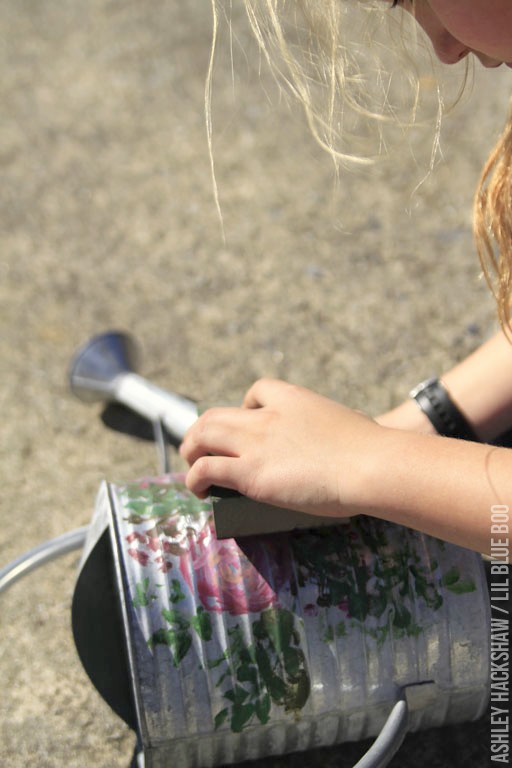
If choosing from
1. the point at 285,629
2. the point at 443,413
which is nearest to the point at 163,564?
the point at 285,629

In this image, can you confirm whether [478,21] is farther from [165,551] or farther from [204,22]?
[204,22]

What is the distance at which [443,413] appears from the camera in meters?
1.08

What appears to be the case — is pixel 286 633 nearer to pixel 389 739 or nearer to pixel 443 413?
Answer: pixel 389 739

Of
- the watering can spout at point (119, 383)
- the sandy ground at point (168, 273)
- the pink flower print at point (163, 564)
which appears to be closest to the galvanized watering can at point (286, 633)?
the pink flower print at point (163, 564)

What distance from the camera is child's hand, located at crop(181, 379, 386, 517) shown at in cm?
84

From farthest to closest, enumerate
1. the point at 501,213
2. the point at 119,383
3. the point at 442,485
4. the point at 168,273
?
the point at 168,273, the point at 119,383, the point at 501,213, the point at 442,485

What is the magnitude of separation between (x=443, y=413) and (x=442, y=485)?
292mm

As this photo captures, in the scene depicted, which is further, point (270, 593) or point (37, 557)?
point (37, 557)

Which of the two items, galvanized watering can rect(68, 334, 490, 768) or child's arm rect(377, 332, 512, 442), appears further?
child's arm rect(377, 332, 512, 442)

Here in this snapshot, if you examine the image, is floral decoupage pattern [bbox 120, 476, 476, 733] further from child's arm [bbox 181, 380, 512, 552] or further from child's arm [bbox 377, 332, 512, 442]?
child's arm [bbox 377, 332, 512, 442]

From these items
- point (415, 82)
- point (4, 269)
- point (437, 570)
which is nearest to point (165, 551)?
point (437, 570)

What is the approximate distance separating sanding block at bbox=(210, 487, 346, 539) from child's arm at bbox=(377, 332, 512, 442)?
0.24m

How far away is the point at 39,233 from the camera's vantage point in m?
1.74

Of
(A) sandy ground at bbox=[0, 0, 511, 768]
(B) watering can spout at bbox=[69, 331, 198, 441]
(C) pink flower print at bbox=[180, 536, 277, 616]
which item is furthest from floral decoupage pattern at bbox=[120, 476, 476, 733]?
(B) watering can spout at bbox=[69, 331, 198, 441]
